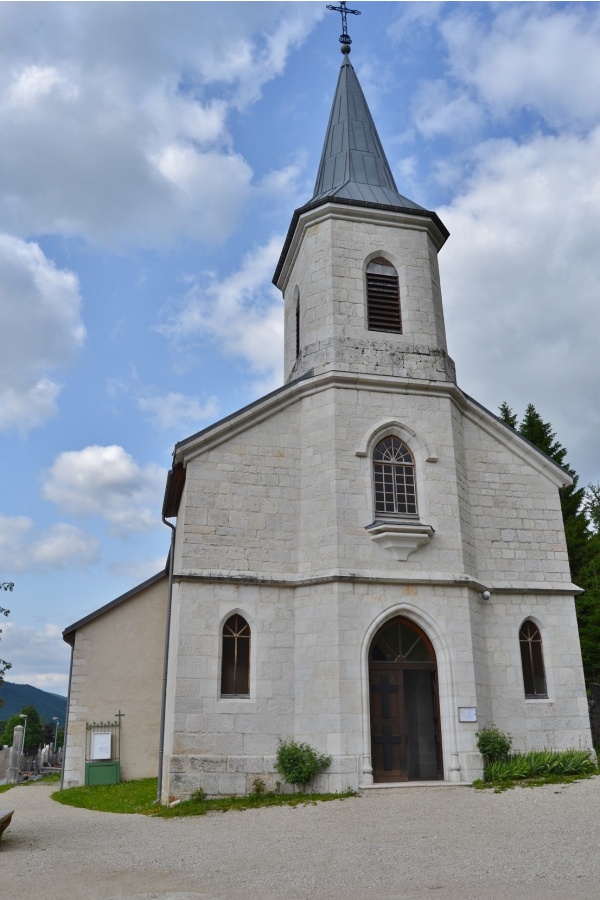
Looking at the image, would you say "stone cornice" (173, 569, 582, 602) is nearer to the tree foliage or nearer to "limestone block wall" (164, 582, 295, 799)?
"limestone block wall" (164, 582, 295, 799)

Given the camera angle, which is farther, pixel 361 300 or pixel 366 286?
pixel 366 286

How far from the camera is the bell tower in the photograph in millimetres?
16266

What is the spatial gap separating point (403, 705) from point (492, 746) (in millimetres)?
1677

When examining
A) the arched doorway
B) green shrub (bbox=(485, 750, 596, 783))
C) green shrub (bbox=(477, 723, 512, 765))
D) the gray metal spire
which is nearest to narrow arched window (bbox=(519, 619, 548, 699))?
green shrub (bbox=(485, 750, 596, 783))

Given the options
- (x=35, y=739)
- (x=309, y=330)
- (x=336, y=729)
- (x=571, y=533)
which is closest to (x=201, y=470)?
(x=309, y=330)

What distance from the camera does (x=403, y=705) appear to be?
14.0m

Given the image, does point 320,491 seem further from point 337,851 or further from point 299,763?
point 337,851

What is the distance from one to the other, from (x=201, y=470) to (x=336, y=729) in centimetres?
534

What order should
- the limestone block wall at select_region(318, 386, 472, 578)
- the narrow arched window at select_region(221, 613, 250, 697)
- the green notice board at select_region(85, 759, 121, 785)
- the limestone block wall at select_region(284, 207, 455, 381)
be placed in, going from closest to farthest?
the narrow arched window at select_region(221, 613, 250, 697) < the limestone block wall at select_region(318, 386, 472, 578) < the limestone block wall at select_region(284, 207, 455, 381) < the green notice board at select_region(85, 759, 121, 785)

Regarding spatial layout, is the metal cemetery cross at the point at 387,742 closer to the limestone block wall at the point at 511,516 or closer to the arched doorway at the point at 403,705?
the arched doorway at the point at 403,705

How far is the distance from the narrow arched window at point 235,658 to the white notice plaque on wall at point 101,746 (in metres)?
6.03

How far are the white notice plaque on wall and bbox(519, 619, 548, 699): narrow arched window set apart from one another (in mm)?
9754

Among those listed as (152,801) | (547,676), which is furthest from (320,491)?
(152,801)

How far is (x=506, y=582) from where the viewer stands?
15.4 m
